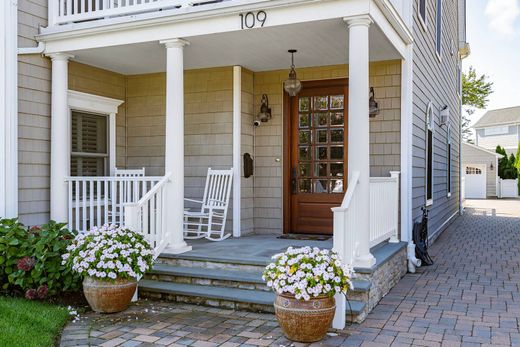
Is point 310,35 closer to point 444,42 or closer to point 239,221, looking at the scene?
point 239,221

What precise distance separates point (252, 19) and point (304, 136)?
2.36 metres

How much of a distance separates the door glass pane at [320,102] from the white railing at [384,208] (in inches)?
54.2

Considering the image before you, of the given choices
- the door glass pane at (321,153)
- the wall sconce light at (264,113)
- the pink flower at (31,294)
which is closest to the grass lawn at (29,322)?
the pink flower at (31,294)

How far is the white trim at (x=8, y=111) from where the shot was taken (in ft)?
18.0

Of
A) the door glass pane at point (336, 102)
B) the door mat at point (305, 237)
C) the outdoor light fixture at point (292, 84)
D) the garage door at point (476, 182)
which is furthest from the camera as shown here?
the garage door at point (476, 182)

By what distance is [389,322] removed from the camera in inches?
169

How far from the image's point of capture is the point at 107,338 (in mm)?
3883

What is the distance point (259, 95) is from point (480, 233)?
19.9ft

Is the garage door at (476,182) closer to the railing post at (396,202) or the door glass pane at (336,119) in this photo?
the door glass pane at (336,119)

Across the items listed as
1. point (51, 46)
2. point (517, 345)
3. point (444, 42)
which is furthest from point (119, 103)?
point (444, 42)

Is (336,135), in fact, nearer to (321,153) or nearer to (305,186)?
(321,153)

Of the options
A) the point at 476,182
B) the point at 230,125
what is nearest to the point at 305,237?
the point at 230,125

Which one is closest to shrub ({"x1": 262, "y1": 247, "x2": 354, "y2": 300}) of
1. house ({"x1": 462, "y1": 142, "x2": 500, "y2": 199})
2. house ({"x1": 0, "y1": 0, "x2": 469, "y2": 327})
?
house ({"x1": 0, "y1": 0, "x2": 469, "y2": 327})

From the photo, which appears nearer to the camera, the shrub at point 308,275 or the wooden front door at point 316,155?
the shrub at point 308,275
